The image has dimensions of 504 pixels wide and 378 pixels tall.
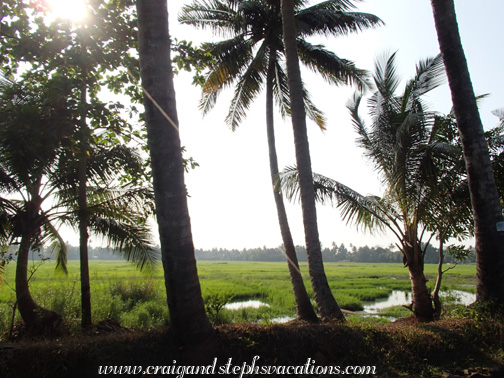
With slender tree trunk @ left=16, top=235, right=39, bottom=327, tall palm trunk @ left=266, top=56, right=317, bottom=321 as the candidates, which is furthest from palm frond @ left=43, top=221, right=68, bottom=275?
tall palm trunk @ left=266, top=56, right=317, bottom=321

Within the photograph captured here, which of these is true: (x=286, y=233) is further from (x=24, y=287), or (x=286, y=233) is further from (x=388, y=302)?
(x=388, y=302)

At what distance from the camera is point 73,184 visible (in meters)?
7.71

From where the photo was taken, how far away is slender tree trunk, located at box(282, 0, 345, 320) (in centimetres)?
656

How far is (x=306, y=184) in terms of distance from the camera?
23.2 feet

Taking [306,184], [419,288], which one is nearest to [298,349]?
[306,184]

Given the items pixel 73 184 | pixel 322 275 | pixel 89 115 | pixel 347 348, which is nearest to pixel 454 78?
pixel 322 275

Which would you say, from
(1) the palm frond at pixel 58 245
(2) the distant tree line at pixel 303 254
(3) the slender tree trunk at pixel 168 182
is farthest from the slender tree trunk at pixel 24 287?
(2) the distant tree line at pixel 303 254

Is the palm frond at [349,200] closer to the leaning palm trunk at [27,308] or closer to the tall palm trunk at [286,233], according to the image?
the tall palm trunk at [286,233]

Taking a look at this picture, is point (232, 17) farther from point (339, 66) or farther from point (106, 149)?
point (106, 149)

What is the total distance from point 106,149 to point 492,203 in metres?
7.82

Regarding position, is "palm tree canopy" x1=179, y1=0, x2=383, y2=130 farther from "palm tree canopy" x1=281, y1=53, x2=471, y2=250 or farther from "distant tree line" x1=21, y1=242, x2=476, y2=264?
"distant tree line" x1=21, y1=242, x2=476, y2=264

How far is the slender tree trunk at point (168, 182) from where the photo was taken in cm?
370

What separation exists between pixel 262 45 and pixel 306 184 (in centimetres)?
574

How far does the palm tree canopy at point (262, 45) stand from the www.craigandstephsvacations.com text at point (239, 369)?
333 inches
